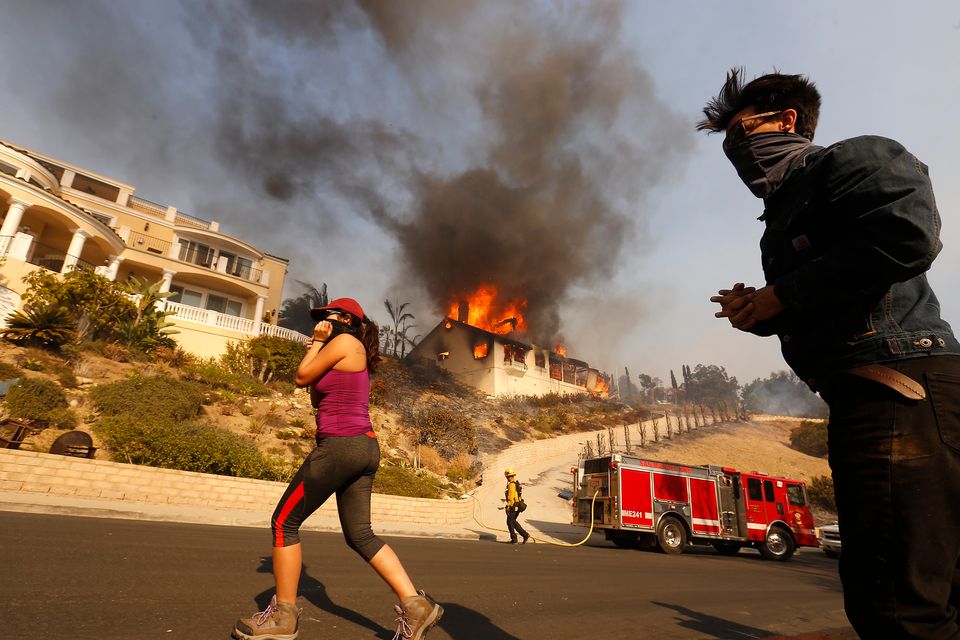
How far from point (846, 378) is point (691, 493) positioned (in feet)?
46.9

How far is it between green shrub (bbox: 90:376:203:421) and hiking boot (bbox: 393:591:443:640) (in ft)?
46.6

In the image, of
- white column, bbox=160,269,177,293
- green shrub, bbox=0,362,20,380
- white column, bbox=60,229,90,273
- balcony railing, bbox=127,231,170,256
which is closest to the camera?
green shrub, bbox=0,362,20,380

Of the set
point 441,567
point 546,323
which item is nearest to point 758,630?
point 441,567

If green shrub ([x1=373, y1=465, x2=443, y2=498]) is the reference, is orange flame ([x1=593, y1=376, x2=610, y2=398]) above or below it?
above

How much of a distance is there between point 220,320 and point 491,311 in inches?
1414

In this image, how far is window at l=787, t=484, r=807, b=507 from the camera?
15258 millimetres

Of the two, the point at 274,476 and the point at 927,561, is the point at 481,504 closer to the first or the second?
the point at 274,476

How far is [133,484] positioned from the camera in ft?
32.6

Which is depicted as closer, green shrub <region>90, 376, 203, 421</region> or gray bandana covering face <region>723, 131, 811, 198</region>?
gray bandana covering face <region>723, 131, 811, 198</region>

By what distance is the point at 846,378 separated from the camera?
1.43 metres

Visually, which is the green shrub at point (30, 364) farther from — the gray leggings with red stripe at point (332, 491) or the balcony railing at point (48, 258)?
the gray leggings with red stripe at point (332, 491)

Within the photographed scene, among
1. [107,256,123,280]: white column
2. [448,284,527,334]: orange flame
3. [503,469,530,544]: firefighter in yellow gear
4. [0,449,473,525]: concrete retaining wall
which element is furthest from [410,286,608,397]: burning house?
[0,449,473,525]: concrete retaining wall

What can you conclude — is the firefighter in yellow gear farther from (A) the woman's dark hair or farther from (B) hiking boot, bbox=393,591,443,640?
(A) the woman's dark hair

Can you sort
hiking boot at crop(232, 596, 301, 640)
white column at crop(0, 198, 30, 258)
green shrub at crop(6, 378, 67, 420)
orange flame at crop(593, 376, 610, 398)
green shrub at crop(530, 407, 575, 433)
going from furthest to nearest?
orange flame at crop(593, 376, 610, 398) → green shrub at crop(530, 407, 575, 433) → white column at crop(0, 198, 30, 258) → green shrub at crop(6, 378, 67, 420) → hiking boot at crop(232, 596, 301, 640)
